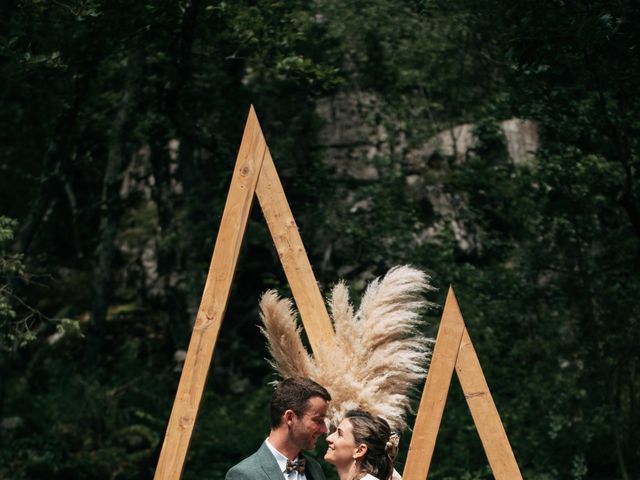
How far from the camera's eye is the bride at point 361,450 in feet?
12.6

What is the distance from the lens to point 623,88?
7.89 meters

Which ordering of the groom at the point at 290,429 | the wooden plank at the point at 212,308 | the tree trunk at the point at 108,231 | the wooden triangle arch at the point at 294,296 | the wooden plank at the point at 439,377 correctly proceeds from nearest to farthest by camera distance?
the groom at the point at 290,429 < the wooden plank at the point at 212,308 < the wooden triangle arch at the point at 294,296 < the wooden plank at the point at 439,377 < the tree trunk at the point at 108,231

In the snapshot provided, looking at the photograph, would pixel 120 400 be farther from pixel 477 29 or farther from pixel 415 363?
pixel 415 363

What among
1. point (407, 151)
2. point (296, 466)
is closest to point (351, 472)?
point (296, 466)

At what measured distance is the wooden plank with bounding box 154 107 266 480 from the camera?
4.31 m

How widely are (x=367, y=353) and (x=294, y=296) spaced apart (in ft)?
1.44

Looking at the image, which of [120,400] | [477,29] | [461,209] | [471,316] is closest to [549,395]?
[471,316]

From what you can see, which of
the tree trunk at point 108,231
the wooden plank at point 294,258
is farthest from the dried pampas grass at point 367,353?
the tree trunk at point 108,231

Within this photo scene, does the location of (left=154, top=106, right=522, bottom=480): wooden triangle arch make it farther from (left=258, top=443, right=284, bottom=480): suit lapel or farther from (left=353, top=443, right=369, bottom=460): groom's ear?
(left=353, top=443, right=369, bottom=460): groom's ear

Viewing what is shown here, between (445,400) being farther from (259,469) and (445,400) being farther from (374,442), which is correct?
(259,469)

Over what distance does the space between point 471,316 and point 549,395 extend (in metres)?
1.21

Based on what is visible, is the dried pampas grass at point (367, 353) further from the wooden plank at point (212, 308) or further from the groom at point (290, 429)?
the groom at point (290, 429)

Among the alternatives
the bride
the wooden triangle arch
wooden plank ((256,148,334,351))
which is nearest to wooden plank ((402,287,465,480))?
the wooden triangle arch

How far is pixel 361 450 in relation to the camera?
12.6 ft
